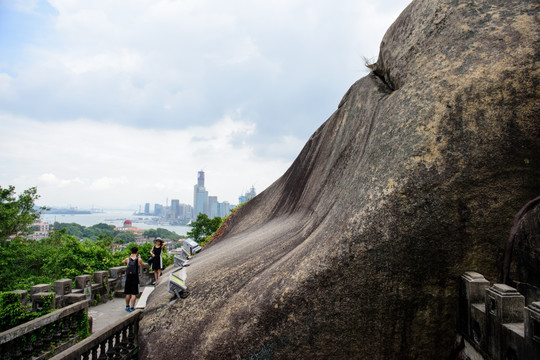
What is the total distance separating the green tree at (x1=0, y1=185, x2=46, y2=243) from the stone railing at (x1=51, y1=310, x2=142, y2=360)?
1959 centimetres

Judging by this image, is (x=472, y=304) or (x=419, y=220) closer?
(x=472, y=304)

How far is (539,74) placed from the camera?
12.1 ft

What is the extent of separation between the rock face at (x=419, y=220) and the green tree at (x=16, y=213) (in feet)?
73.0

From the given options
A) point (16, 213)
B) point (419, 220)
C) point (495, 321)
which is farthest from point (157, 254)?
point (16, 213)

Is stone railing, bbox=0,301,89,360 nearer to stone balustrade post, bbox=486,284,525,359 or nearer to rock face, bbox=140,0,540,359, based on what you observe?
rock face, bbox=140,0,540,359

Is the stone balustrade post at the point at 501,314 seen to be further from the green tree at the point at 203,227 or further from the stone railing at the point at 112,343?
the green tree at the point at 203,227

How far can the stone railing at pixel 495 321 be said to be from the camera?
248 centimetres

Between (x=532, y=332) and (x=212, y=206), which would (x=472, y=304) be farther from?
(x=212, y=206)

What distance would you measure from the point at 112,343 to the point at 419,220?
17.5ft

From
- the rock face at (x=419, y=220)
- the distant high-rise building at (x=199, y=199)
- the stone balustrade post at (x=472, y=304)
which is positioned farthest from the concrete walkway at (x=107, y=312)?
the distant high-rise building at (x=199, y=199)

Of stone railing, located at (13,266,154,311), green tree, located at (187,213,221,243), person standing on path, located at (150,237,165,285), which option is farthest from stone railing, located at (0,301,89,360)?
green tree, located at (187,213,221,243)

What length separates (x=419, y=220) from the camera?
363 cm

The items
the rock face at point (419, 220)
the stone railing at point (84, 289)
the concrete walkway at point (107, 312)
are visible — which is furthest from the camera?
the concrete walkway at point (107, 312)

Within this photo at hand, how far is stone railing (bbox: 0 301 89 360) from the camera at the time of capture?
5.75m
